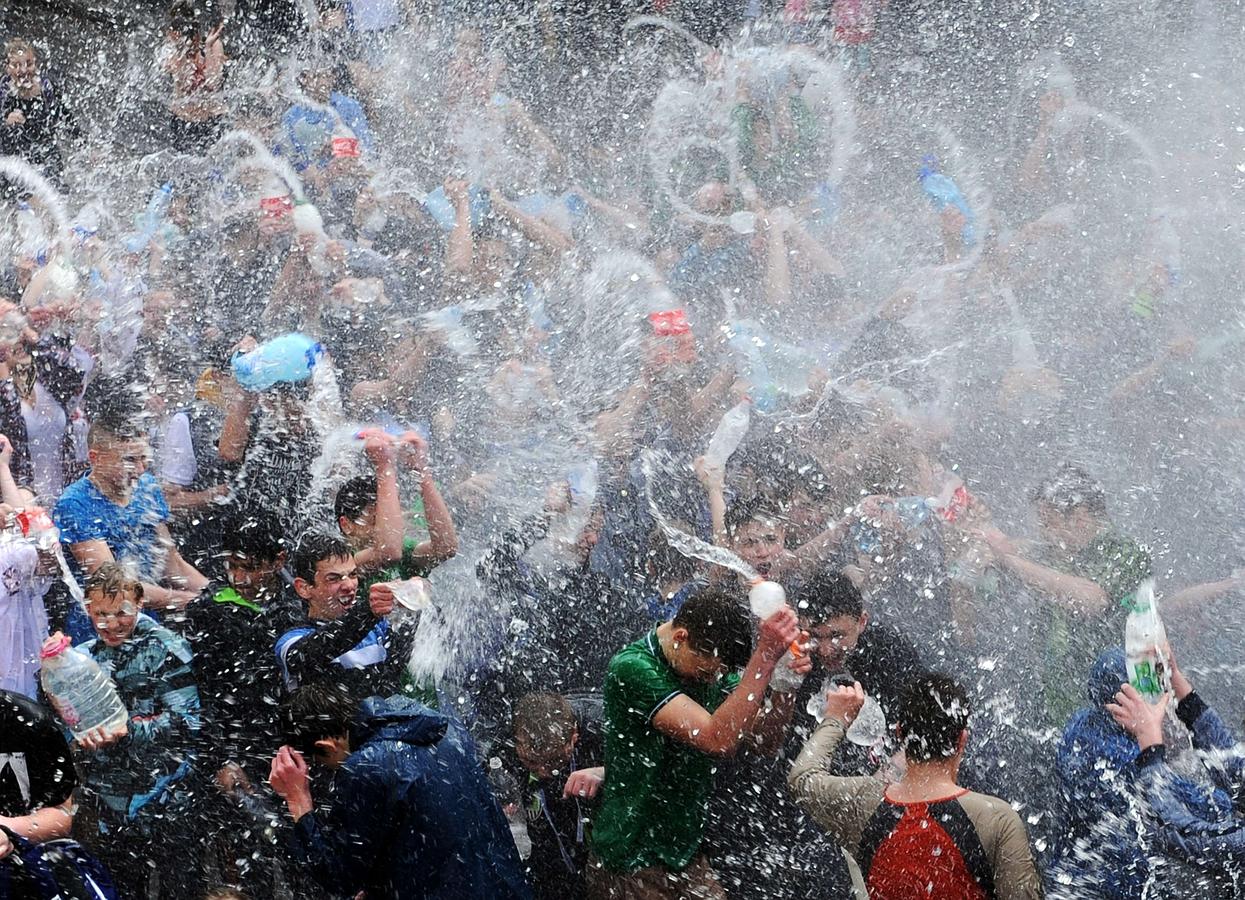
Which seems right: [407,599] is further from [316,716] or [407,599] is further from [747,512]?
[747,512]

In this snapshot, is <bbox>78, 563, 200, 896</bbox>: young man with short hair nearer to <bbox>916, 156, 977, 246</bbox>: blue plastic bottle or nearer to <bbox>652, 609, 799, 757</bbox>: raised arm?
<bbox>652, 609, 799, 757</bbox>: raised arm

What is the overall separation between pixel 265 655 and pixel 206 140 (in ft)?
13.1

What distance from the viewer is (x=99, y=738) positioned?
2979 mm

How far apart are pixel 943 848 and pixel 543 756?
979 millimetres

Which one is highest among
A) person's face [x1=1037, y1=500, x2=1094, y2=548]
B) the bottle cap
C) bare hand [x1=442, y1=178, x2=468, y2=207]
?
bare hand [x1=442, y1=178, x2=468, y2=207]

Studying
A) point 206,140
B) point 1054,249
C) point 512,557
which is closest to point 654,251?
point 1054,249

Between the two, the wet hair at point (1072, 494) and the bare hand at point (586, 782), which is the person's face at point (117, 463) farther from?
the wet hair at point (1072, 494)

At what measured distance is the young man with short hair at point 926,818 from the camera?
7.61ft

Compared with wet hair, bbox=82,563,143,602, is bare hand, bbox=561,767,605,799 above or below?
below

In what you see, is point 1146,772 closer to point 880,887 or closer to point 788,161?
point 880,887

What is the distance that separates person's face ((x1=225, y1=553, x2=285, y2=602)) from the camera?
3148mm

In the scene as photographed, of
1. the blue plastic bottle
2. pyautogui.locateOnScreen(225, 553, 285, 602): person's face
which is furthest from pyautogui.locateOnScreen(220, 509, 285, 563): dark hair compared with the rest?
the blue plastic bottle

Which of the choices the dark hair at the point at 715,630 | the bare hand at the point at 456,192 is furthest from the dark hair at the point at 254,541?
the bare hand at the point at 456,192

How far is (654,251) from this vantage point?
5.30m
